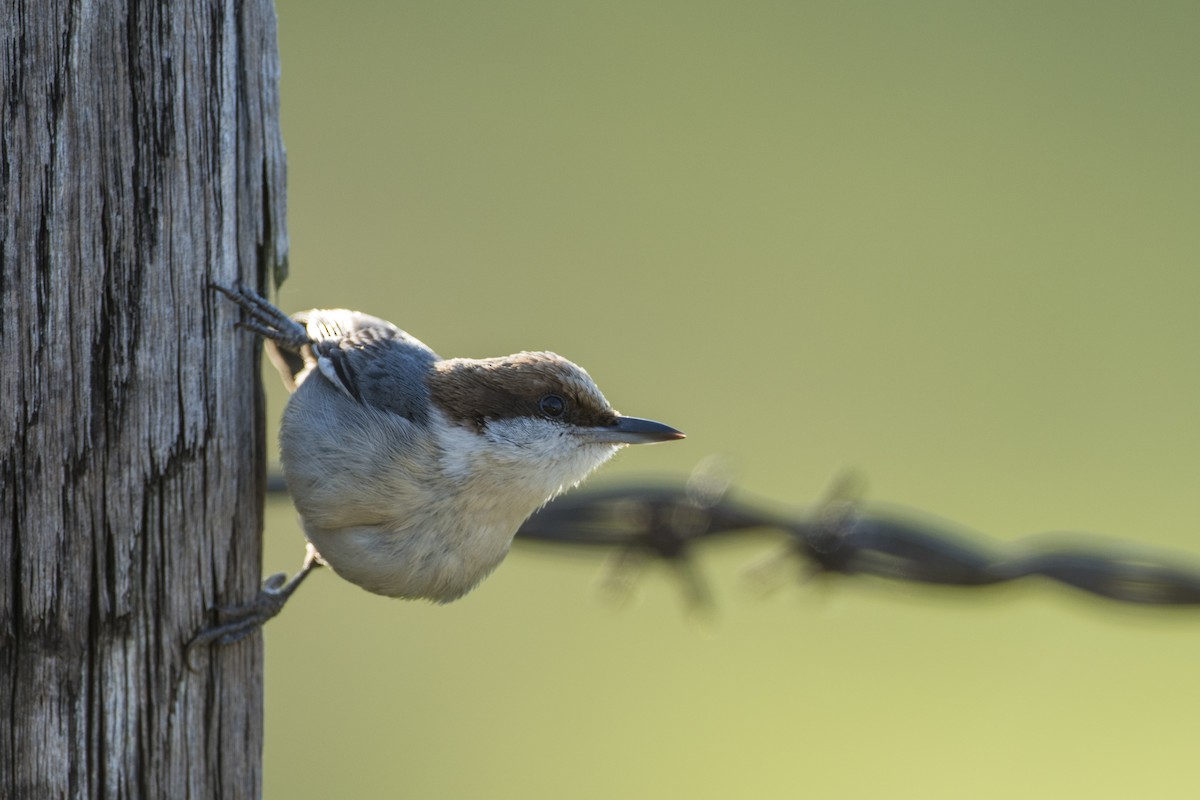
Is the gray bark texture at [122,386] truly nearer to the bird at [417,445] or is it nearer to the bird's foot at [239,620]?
the bird's foot at [239,620]

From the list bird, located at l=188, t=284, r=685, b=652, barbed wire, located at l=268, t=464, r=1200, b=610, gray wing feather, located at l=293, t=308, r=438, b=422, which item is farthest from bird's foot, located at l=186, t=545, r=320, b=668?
barbed wire, located at l=268, t=464, r=1200, b=610

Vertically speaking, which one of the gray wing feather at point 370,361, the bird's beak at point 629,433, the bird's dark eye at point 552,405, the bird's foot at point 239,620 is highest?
the gray wing feather at point 370,361

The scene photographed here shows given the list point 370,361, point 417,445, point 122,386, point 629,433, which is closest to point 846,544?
point 629,433

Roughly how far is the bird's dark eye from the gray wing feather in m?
0.31

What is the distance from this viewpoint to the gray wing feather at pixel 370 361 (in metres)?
2.65

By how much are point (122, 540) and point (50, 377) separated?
0.30 m

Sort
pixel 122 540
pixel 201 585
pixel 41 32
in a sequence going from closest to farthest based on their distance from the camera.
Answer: pixel 41 32
pixel 122 540
pixel 201 585

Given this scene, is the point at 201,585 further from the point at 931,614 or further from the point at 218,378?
the point at 931,614

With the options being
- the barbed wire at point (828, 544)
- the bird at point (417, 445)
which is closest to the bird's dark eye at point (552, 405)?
the bird at point (417, 445)

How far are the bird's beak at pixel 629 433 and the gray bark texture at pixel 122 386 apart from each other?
110 centimetres

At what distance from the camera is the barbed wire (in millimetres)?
2844

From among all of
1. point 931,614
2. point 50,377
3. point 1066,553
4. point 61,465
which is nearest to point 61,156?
point 50,377

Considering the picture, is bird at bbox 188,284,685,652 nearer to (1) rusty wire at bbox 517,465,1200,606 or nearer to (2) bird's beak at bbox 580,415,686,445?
(2) bird's beak at bbox 580,415,686,445

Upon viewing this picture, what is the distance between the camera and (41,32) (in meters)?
1.72
